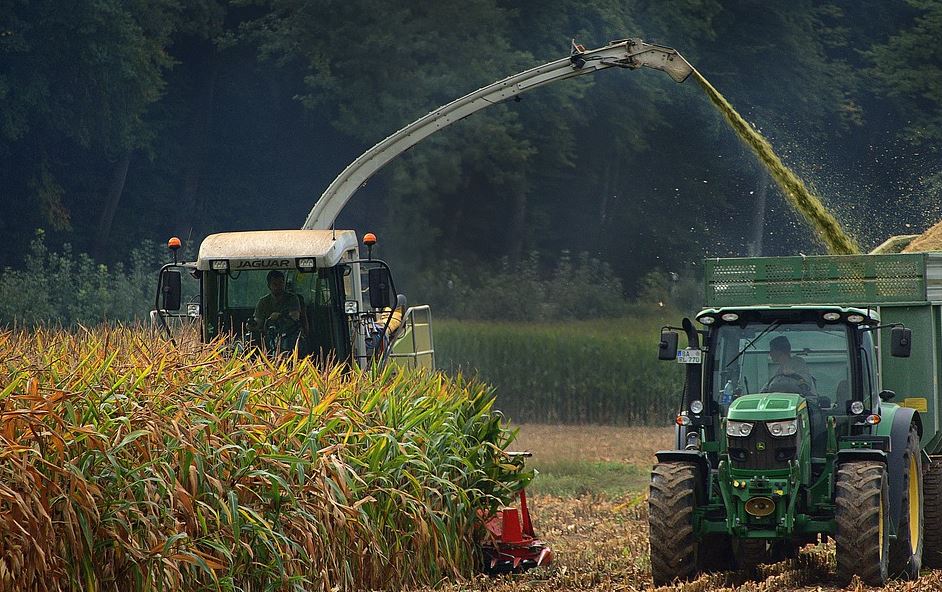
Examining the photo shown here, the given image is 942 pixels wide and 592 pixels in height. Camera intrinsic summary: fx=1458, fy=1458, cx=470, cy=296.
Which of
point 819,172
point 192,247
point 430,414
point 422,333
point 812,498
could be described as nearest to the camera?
point 812,498

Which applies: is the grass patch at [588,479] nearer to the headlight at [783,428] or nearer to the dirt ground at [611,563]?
the dirt ground at [611,563]

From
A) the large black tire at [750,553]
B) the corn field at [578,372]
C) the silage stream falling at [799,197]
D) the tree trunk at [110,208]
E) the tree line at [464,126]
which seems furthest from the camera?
the tree trunk at [110,208]

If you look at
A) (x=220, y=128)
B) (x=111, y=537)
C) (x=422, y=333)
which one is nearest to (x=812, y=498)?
(x=111, y=537)

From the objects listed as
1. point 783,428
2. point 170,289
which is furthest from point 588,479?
point 783,428

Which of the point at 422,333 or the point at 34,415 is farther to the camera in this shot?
the point at 422,333

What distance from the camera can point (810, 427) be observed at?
9.21m

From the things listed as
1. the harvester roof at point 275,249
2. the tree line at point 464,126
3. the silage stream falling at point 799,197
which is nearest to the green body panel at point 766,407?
the harvester roof at point 275,249

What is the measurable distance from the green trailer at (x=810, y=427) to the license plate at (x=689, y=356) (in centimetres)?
1

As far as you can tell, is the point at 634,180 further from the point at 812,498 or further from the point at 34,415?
the point at 34,415

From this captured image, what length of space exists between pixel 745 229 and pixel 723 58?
4.62 meters

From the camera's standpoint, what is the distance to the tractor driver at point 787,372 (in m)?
9.24

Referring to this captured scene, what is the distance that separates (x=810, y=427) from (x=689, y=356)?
0.88 meters

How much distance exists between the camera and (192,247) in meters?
31.3

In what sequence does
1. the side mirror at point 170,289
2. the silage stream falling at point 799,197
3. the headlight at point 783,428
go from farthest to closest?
1. the silage stream falling at point 799,197
2. the side mirror at point 170,289
3. the headlight at point 783,428
